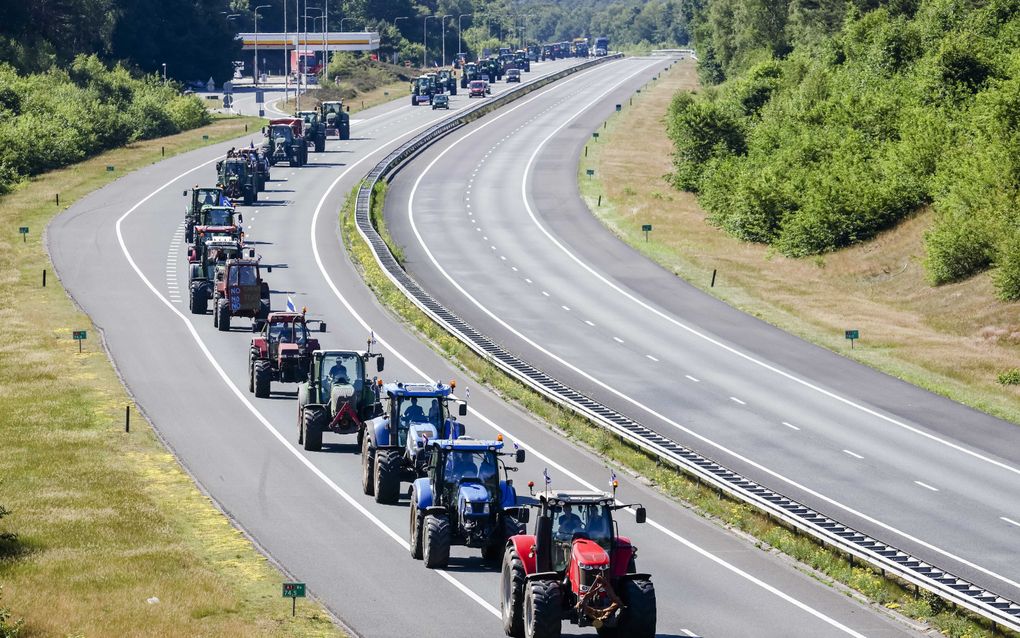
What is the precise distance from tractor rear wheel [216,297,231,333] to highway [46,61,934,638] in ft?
→ 2.89

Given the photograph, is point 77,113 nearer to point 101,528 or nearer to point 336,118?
point 336,118

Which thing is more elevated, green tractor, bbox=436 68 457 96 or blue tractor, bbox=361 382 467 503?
green tractor, bbox=436 68 457 96

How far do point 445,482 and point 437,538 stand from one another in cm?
120

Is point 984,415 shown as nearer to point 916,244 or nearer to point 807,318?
point 807,318

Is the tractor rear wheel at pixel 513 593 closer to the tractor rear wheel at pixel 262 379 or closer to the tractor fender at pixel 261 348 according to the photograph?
the tractor rear wheel at pixel 262 379

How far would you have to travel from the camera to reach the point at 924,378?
5678cm

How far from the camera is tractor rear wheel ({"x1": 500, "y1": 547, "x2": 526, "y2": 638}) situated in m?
26.7

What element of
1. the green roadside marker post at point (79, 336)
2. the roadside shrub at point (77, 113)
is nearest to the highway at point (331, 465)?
the green roadside marker post at point (79, 336)

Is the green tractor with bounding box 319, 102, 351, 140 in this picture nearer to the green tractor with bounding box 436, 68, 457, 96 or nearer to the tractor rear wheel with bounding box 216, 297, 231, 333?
the green tractor with bounding box 436, 68, 457, 96

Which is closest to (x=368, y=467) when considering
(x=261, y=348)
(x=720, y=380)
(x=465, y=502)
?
(x=465, y=502)

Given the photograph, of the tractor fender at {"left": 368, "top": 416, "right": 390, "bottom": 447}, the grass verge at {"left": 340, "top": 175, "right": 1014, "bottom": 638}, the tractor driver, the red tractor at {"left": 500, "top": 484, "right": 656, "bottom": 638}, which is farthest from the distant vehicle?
the red tractor at {"left": 500, "top": 484, "right": 656, "bottom": 638}

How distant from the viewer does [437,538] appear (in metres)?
31.3

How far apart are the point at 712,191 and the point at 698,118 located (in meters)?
10.9

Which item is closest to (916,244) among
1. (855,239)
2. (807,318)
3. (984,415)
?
(855,239)
